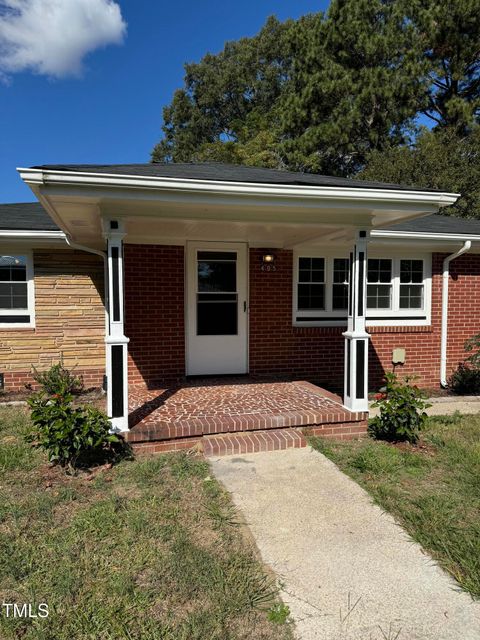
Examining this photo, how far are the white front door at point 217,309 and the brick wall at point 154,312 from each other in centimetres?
18

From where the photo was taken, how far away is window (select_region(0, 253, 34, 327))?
7.16 meters

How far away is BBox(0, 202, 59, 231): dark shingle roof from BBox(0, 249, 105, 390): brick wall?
1.54 feet

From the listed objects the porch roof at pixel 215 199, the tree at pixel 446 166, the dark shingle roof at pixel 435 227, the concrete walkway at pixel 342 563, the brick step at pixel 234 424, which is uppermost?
the tree at pixel 446 166

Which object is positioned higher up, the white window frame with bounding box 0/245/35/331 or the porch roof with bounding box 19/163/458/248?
the porch roof with bounding box 19/163/458/248

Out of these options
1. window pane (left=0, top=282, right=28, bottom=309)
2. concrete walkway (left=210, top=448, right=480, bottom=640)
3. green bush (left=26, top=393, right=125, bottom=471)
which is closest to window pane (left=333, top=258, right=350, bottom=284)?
concrete walkway (left=210, top=448, right=480, bottom=640)

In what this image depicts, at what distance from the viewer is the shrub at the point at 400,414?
4691mm

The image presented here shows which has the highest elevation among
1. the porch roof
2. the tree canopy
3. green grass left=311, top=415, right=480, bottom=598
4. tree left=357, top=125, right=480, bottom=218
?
the tree canopy

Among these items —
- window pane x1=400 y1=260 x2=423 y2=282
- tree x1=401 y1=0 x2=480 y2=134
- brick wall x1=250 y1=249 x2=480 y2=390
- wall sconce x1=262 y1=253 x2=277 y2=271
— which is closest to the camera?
wall sconce x1=262 y1=253 x2=277 y2=271

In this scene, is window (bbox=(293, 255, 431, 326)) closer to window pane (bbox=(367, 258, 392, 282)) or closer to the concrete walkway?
window pane (bbox=(367, 258, 392, 282))

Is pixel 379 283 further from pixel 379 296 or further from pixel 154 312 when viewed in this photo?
pixel 154 312

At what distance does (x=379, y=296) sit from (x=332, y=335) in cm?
116

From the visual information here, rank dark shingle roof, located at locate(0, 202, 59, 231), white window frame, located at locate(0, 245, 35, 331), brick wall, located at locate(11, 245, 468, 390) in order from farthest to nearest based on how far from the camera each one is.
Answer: white window frame, located at locate(0, 245, 35, 331)
brick wall, located at locate(11, 245, 468, 390)
dark shingle roof, located at locate(0, 202, 59, 231)

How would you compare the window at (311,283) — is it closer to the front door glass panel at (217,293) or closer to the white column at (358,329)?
the front door glass panel at (217,293)

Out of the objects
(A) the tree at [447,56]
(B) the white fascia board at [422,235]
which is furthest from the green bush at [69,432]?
(A) the tree at [447,56]
